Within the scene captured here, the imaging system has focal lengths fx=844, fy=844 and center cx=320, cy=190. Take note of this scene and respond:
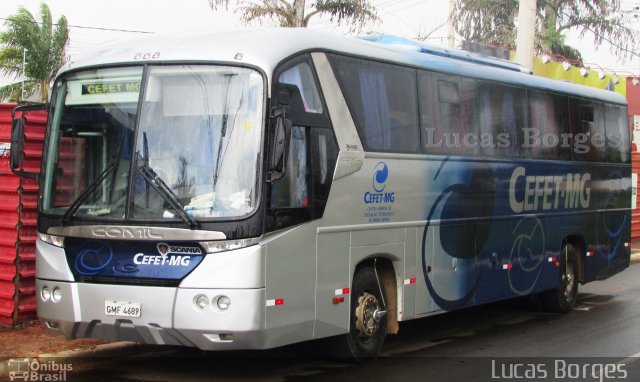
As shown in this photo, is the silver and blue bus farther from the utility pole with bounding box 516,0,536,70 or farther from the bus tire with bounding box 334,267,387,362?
the utility pole with bounding box 516,0,536,70

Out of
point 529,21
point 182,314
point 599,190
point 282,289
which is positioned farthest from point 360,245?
point 529,21

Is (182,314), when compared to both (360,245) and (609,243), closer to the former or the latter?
(360,245)

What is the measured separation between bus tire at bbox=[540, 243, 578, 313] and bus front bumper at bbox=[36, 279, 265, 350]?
6.99m

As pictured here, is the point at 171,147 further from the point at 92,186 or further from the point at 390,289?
the point at 390,289

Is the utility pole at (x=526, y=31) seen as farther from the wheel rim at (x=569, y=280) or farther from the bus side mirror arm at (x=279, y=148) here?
the bus side mirror arm at (x=279, y=148)

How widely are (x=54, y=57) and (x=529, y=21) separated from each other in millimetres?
15667

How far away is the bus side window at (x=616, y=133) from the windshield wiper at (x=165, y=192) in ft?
30.2

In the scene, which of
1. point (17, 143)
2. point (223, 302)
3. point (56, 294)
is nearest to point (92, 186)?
point (56, 294)

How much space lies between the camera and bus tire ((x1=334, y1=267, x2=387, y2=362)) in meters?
8.90

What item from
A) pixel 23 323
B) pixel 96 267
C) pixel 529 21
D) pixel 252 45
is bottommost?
pixel 23 323

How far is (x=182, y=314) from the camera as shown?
24.1 ft

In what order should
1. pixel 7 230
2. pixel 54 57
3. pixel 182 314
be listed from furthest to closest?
1. pixel 54 57
2. pixel 7 230
3. pixel 182 314

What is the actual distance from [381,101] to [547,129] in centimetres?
424

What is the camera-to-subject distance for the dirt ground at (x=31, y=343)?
348 inches
